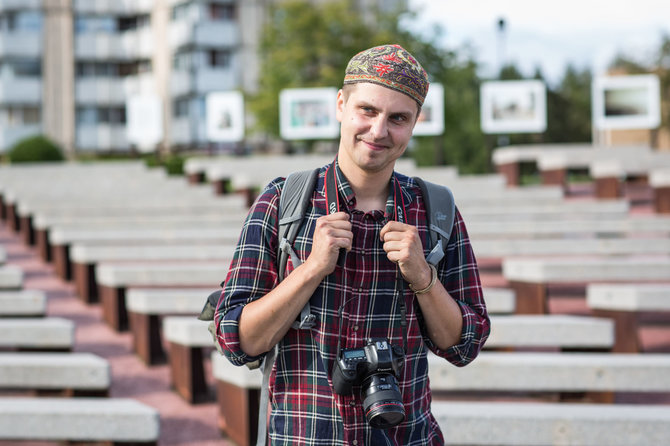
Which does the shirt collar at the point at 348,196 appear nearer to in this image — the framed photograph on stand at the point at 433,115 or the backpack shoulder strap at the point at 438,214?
the backpack shoulder strap at the point at 438,214

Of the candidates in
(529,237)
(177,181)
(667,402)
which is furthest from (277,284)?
(177,181)

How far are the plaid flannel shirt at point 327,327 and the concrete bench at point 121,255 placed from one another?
5752mm

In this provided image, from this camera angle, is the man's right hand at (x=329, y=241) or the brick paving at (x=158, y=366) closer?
the man's right hand at (x=329, y=241)

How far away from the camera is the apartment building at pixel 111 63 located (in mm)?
51906

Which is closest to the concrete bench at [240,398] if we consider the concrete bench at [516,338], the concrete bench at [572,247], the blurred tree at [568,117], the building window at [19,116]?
the concrete bench at [516,338]

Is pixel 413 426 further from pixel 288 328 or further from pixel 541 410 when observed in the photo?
pixel 541 410

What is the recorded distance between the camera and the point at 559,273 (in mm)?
6281

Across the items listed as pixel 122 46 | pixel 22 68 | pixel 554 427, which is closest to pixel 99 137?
pixel 22 68

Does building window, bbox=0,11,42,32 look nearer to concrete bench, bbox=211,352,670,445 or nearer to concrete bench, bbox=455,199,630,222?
concrete bench, bbox=455,199,630,222

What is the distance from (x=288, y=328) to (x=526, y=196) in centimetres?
948

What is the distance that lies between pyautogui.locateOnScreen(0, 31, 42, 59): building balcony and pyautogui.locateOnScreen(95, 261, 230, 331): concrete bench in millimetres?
49966

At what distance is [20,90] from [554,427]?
53.4 m

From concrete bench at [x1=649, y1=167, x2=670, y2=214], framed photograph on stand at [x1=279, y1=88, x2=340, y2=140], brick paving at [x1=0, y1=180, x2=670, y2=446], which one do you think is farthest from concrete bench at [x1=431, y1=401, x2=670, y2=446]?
framed photograph on stand at [x1=279, y1=88, x2=340, y2=140]

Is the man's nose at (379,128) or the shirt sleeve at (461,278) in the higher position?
the man's nose at (379,128)
